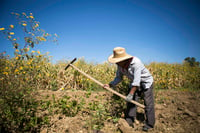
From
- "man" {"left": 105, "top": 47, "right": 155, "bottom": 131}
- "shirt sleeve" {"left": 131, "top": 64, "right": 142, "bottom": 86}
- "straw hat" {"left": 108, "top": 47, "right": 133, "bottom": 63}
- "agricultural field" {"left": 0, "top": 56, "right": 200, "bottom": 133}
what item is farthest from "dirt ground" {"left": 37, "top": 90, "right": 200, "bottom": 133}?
"straw hat" {"left": 108, "top": 47, "right": 133, "bottom": 63}

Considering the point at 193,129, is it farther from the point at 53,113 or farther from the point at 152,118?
the point at 53,113

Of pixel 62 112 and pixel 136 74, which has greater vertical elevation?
pixel 136 74

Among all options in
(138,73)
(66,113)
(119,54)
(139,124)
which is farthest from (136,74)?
(66,113)

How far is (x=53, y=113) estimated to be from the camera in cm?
313

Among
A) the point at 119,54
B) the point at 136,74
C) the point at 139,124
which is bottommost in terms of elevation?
the point at 139,124

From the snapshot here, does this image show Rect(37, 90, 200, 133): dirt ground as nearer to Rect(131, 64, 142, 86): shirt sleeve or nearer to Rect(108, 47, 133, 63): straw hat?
Rect(131, 64, 142, 86): shirt sleeve

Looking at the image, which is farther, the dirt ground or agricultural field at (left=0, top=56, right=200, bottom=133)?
the dirt ground

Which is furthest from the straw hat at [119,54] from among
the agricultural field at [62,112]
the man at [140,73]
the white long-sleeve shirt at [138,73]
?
the agricultural field at [62,112]

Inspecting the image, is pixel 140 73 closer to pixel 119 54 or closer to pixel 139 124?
pixel 119 54

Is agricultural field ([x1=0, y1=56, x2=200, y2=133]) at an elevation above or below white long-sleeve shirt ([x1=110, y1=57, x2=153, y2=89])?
below

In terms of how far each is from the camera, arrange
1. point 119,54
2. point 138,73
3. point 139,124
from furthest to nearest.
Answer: point 139,124 < point 119,54 < point 138,73

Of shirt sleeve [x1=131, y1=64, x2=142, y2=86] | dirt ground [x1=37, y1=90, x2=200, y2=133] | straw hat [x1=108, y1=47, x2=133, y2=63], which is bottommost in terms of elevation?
dirt ground [x1=37, y1=90, x2=200, y2=133]

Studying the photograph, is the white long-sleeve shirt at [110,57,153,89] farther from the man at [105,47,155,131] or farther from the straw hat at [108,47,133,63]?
the straw hat at [108,47,133,63]

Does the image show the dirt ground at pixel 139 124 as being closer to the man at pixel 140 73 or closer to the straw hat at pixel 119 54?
the man at pixel 140 73
